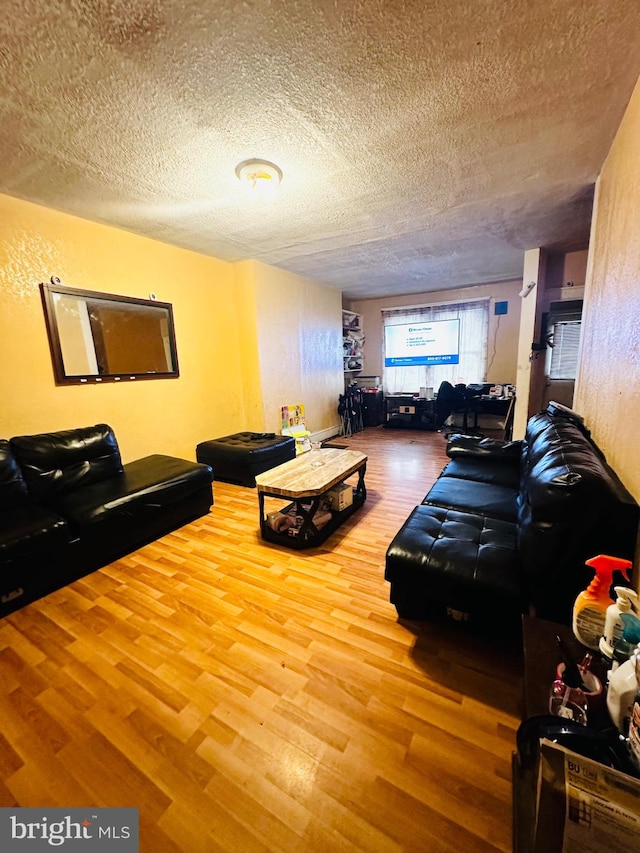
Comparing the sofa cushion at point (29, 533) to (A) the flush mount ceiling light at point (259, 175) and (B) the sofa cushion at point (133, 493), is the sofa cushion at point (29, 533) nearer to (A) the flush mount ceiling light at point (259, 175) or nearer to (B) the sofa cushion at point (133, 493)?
(B) the sofa cushion at point (133, 493)

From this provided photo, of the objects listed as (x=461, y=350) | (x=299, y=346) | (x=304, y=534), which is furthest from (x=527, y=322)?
(x=304, y=534)

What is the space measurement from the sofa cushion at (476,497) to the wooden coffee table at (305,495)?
2.31 ft

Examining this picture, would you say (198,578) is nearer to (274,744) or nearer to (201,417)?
(274,744)

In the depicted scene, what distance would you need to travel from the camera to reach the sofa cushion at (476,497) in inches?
75.6

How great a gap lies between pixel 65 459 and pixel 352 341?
202 inches

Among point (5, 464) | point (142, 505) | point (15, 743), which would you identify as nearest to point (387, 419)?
point (142, 505)

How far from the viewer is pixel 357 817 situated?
37.2 inches

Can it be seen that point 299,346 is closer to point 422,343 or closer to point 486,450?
point 422,343

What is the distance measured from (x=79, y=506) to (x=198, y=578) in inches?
36.5

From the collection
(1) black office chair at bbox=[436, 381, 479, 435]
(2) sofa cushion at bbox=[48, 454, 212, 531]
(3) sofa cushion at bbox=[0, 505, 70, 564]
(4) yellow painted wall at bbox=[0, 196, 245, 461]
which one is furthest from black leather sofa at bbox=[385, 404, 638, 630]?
(1) black office chair at bbox=[436, 381, 479, 435]

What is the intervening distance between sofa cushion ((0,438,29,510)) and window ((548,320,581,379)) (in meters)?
5.30

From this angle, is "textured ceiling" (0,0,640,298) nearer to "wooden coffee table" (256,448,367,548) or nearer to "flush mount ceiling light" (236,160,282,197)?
"flush mount ceiling light" (236,160,282,197)

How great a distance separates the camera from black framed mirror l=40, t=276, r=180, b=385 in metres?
2.65

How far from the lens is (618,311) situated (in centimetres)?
166
